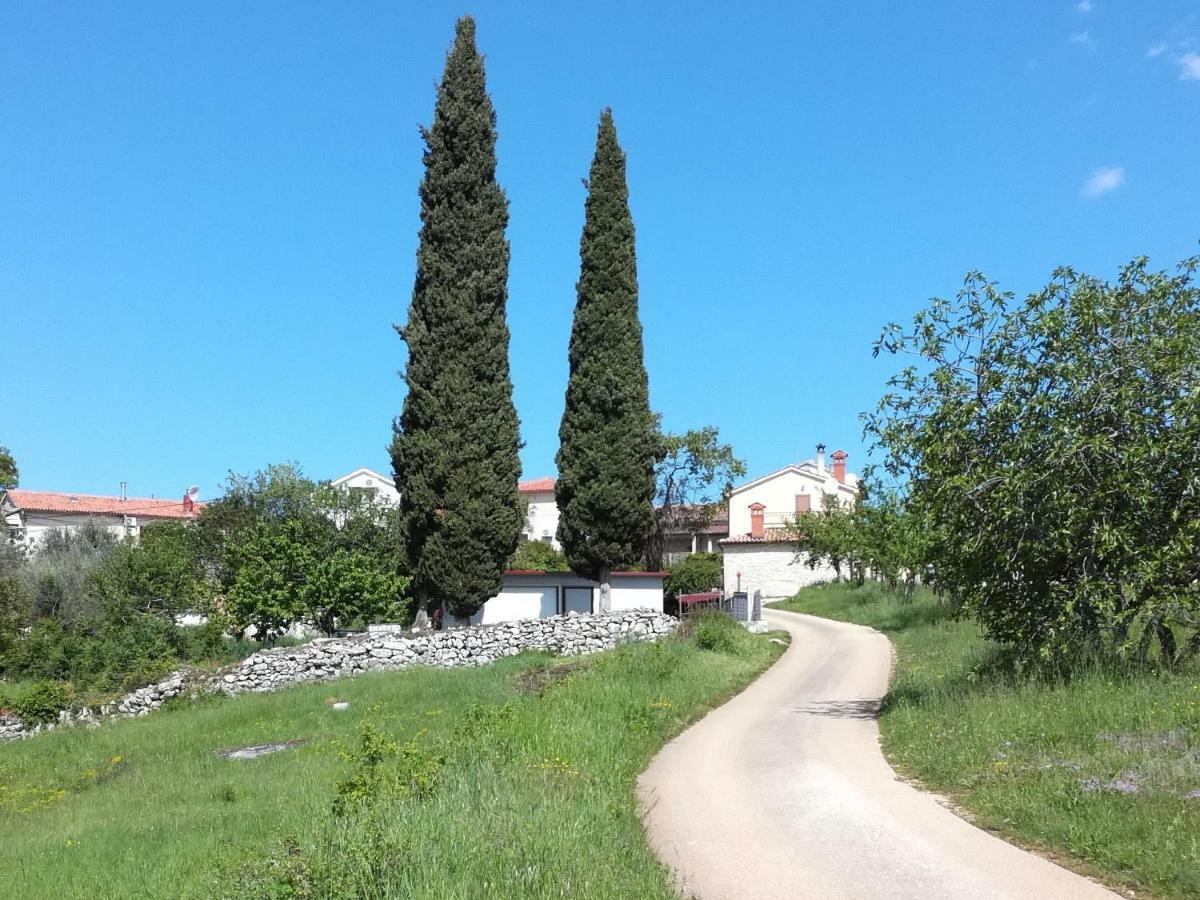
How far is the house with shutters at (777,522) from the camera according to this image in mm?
65000

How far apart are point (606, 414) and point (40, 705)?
1786 cm

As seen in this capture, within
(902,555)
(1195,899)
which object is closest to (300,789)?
(1195,899)

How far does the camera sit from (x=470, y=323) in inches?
1176

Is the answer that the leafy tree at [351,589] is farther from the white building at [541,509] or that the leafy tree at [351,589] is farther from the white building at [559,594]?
the white building at [541,509]

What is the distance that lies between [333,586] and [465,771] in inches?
969

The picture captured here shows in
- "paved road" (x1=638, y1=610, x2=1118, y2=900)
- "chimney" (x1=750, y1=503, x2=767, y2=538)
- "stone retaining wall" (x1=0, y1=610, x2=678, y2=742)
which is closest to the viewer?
"paved road" (x1=638, y1=610, x2=1118, y2=900)

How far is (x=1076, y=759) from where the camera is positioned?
10062 mm

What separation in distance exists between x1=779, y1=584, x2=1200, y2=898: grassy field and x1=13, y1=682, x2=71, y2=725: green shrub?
22256 mm

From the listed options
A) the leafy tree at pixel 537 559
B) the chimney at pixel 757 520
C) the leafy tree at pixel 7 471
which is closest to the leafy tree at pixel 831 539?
the chimney at pixel 757 520

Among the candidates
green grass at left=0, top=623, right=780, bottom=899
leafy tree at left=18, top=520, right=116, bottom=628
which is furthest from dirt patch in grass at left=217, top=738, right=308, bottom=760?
leafy tree at left=18, top=520, right=116, bottom=628

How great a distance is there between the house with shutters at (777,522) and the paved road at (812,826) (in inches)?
Result: 1792

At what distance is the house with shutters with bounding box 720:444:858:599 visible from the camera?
6500 cm

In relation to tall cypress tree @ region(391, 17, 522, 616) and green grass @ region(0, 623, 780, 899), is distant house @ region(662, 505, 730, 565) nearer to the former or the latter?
tall cypress tree @ region(391, 17, 522, 616)

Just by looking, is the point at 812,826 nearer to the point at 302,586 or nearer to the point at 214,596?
the point at 302,586
